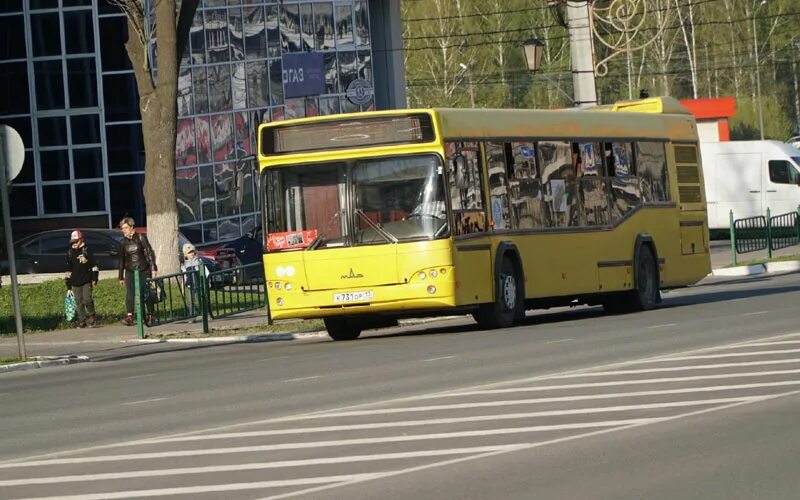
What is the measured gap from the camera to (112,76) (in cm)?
5509

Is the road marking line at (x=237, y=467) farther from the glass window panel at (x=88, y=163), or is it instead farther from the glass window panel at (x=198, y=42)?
the glass window panel at (x=198, y=42)

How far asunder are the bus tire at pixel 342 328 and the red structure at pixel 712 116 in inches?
1645

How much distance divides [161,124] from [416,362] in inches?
641

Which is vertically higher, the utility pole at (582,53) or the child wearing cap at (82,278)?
the utility pole at (582,53)

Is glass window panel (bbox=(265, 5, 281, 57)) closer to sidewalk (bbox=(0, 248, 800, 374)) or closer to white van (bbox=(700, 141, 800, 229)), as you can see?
white van (bbox=(700, 141, 800, 229))

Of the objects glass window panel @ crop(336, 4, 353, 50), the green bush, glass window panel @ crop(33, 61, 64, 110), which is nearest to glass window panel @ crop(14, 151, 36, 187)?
glass window panel @ crop(33, 61, 64, 110)

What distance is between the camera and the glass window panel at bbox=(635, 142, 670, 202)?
2809 cm

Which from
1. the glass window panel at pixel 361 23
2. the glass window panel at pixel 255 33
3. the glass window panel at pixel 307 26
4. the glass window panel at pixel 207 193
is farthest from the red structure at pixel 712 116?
the glass window panel at pixel 207 193

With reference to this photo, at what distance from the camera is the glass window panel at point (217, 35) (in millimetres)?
57156

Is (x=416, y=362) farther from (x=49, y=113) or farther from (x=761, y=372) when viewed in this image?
(x=49, y=113)

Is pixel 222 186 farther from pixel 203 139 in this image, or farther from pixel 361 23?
pixel 361 23

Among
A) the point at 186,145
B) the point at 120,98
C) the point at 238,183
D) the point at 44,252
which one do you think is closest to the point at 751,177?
the point at 186,145

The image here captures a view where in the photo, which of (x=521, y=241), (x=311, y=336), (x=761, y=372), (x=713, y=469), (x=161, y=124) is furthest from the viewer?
(x=161, y=124)

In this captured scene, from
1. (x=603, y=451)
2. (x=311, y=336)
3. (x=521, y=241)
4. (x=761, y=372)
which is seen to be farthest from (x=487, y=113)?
(x=603, y=451)
